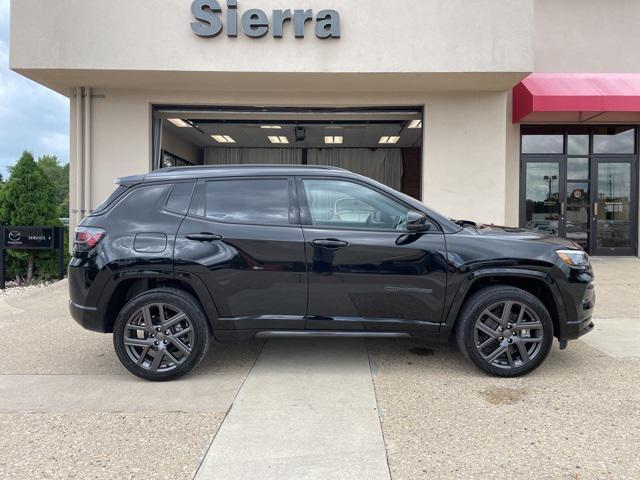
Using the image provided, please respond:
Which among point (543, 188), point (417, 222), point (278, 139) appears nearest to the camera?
point (417, 222)

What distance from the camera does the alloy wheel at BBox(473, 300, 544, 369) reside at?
158 inches

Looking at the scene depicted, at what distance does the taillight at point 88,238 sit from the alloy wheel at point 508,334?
3345 millimetres

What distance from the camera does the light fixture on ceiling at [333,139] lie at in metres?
16.6

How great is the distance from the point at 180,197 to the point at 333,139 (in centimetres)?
1370

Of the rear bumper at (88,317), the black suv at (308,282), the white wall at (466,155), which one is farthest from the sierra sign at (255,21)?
the rear bumper at (88,317)

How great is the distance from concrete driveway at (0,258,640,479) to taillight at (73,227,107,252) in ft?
3.88

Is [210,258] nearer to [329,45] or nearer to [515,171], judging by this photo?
[329,45]

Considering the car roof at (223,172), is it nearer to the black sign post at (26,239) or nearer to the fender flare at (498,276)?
the fender flare at (498,276)

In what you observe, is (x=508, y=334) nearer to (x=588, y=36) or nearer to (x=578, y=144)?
(x=578, y=144)

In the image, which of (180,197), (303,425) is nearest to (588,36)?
(180,197)

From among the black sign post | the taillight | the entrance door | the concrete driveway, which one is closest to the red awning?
the entrance door

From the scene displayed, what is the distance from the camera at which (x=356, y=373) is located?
4.22m

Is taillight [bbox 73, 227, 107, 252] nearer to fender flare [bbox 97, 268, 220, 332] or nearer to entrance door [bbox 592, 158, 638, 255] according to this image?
fender flare [bbox 97, 268, 220, 332]

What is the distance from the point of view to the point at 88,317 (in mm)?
4043
